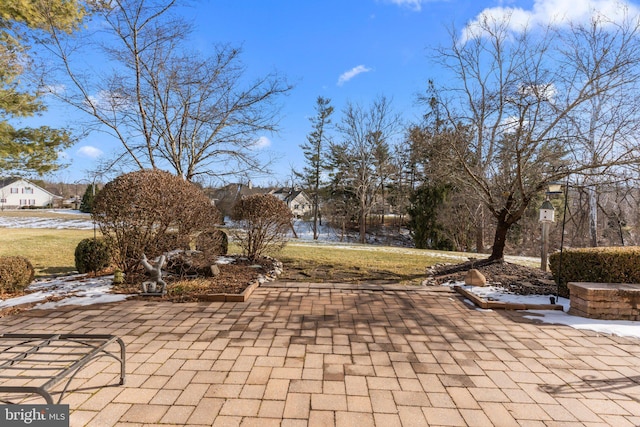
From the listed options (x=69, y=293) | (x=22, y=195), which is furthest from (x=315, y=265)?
(x=22, y=195)

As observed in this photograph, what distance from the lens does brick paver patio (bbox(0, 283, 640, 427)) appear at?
2.18 meters

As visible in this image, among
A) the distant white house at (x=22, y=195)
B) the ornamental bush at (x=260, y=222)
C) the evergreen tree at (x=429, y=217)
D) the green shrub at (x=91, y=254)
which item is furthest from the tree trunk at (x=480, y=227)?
the distant white house at (x=22, y=195)

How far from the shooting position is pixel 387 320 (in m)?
4.08

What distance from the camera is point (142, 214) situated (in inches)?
211

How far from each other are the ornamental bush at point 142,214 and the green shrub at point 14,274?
1.35 meters

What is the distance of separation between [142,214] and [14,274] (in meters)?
2.20

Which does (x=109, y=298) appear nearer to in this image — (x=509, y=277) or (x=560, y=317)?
(x=560, y=317)

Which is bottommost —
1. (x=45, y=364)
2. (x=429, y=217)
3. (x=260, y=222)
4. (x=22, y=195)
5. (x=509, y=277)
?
(x=45, y=364)

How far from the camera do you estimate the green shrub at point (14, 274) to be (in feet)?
16.5

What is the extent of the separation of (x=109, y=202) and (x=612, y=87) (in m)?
9.43

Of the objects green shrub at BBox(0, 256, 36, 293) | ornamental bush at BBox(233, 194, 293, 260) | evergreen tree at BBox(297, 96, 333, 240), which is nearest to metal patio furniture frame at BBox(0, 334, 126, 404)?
green shrub at BBox(0, 256, 36, 293)

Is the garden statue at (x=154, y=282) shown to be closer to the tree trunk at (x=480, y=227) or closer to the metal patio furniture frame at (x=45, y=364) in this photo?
the metal patio furniture frame at (x=45, y=364)

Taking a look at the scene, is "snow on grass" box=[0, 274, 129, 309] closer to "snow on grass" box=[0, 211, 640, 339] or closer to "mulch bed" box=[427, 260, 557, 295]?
"snow on grass" box=[0, 211, 640, 339]

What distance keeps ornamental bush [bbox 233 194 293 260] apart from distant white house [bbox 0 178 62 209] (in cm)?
5274
